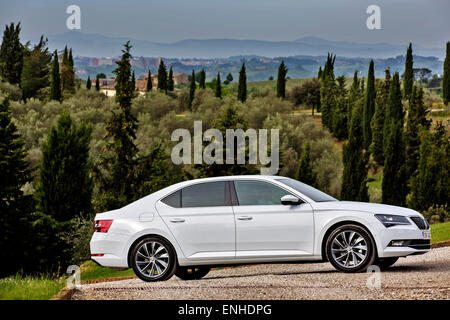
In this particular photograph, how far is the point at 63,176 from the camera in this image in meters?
44.4

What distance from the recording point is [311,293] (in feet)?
28.2

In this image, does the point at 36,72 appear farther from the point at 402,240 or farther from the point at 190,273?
the point at 402,240

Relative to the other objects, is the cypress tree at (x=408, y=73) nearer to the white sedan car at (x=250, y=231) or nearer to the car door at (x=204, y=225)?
the white sedan car at (x=250, y=231)

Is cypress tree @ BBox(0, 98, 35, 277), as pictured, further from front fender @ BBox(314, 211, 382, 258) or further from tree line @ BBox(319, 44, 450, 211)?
tree line @ BBox(319, 44, 450, 211)

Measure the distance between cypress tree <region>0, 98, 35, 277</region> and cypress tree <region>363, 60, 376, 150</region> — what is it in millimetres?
55854

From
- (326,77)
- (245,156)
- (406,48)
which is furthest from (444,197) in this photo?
(326,77)

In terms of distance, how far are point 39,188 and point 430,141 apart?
30.5 metres

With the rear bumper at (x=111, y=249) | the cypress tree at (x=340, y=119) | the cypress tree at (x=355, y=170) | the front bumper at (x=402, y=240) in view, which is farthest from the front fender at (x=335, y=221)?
the cypress tree at (x=340, y=119)

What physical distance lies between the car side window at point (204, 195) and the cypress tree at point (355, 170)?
47.1 metres

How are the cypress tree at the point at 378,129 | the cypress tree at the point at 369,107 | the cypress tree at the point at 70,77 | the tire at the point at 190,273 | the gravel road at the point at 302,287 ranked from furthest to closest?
the cypress tree at the point at 70,77, the cypress tree at the point at 369,107, the cypress tree at the point at 378,129, the tire at the point at 190,273, the gravel road at the point at 302,287

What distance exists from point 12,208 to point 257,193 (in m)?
23.8

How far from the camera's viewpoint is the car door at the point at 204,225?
33.1 feet

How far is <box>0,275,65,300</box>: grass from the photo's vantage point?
29.5ft

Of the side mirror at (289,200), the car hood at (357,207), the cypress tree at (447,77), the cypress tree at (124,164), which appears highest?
the cypress tree at (447,77)
